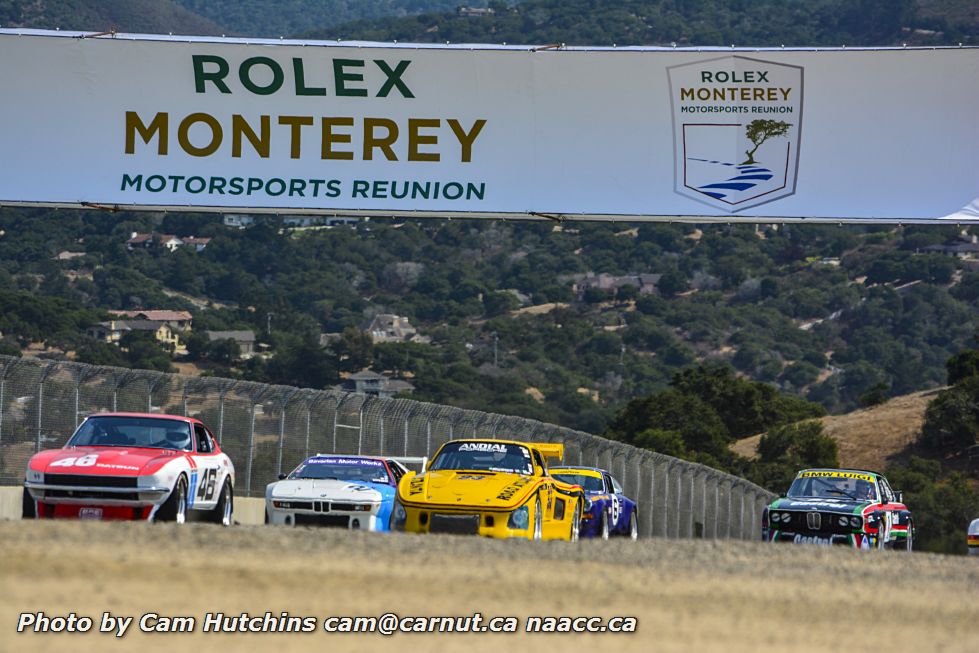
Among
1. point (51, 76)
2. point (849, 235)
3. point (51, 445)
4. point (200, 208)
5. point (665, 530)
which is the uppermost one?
point (849, 235)

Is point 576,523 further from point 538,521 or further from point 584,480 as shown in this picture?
point 584,480

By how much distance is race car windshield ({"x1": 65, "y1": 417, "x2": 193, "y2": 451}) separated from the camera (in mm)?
17250

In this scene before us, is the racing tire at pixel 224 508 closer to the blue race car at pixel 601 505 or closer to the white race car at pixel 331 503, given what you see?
the white race car at pixel 331 503

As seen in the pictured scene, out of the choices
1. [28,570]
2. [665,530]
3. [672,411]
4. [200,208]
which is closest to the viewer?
[28,570]

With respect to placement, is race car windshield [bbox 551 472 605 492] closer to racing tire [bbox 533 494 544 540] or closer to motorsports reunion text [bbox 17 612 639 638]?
racing tire [bbox 533 494 544 540]

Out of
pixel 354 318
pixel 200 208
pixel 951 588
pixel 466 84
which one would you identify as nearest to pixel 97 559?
pixel 951 588

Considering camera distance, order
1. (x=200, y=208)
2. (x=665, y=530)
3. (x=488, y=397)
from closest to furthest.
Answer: (x=200, y=208) < (x=665, y=530) < (x=488, y=397)

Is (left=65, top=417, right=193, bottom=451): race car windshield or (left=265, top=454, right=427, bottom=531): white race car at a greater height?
(left=65, top=417, right=193, bottom=451): race car windshield

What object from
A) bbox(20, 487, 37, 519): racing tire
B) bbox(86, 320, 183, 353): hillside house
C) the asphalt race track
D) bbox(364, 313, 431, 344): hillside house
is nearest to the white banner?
bbox(20, 487, 37, 519): racing tire

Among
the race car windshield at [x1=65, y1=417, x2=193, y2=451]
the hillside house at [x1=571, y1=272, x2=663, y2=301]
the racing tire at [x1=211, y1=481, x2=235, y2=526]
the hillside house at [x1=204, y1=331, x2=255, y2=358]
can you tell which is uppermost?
the hillside house at [x1=571, y1=272, x2=663, y2=301]

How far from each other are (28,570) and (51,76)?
36.1ft

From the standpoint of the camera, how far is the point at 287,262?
411 ft

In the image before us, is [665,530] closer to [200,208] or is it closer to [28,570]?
[200,208]

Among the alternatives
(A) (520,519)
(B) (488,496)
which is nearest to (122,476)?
(B) (488,496)
